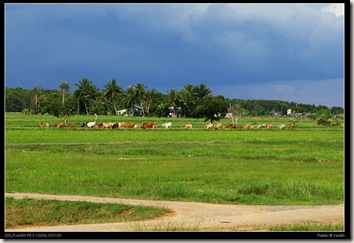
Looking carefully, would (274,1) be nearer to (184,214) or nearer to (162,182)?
(184,214)

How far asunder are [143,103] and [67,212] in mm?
52665

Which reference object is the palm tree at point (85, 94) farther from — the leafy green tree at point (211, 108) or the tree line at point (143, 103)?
the leafy green tree at point (211, 108)

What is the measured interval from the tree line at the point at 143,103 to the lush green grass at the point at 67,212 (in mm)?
37783

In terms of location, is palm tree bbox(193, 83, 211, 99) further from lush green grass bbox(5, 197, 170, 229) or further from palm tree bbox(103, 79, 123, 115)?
lush green grass bbox(5, 197, 170, 229)

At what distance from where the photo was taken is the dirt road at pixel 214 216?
938cm

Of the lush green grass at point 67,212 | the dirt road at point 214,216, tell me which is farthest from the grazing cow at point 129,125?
the lush green grass at point 67,212

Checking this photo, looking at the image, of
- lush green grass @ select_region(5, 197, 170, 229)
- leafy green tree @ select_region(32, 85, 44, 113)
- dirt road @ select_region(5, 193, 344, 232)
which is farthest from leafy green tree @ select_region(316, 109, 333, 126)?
lush green grass @ select_region(5, 197, 170, 229)

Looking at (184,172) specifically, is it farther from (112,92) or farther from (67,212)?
(112,92)

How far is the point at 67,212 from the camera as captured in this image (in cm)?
1178

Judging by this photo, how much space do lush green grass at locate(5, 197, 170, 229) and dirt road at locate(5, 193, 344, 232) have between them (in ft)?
2.09

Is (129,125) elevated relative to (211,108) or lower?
lower

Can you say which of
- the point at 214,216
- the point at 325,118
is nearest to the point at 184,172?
the point at 214,216

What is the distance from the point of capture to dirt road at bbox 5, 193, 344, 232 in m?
9.38

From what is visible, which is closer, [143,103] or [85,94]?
[85,94]
